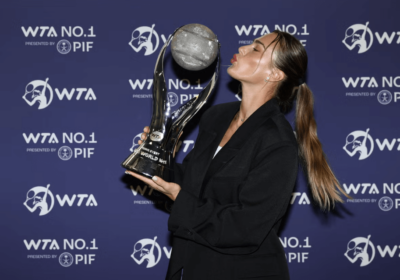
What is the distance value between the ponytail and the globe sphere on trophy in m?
0.39

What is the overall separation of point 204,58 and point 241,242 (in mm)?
776

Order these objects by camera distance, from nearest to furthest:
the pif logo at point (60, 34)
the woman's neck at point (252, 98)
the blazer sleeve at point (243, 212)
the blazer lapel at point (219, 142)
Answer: the blazer sleeve at point (243, 212)
the blazer lapel at point (219, 142)
the woman's neck at point (252, 98)
the pif logo at point (60, 34)

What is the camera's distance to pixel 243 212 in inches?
54.1

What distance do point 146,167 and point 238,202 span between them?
0.36m

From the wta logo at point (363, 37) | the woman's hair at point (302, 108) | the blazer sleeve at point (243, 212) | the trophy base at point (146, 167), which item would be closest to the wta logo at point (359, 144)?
the wta logo at point (363, 37)

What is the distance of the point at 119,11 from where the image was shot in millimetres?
2764

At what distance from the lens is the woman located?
54.5 inches

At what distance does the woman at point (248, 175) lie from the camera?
4.54 ft

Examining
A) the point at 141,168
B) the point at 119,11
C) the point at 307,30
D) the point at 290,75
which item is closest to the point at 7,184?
the point at 119,11

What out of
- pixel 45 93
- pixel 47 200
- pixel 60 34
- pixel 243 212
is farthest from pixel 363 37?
pixel 47 200

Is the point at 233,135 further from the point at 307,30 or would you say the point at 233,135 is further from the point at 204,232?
the point at 307,30

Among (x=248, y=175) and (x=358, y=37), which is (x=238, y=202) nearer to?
(x=248, y=175)

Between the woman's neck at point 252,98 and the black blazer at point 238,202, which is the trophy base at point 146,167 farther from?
the woman's neck at point 252,98

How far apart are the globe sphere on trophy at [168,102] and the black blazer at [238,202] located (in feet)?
0.40
